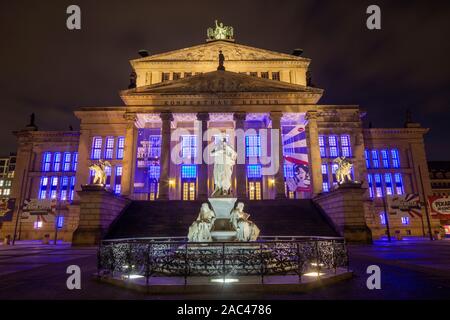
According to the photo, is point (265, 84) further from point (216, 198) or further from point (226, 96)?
point (216, 198)

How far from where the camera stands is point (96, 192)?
26516 mm

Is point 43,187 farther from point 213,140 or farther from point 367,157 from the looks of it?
point 367,157

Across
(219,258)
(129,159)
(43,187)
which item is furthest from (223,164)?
(43,187)

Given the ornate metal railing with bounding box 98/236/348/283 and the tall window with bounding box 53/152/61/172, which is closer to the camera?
the ornate metal railing with bounding box 98/236/348/283

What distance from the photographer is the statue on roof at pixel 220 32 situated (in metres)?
49.0

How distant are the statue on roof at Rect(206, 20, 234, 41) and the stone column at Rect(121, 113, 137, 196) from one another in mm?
21350

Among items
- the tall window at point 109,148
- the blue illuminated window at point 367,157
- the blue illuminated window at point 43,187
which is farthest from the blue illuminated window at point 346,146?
the blue illuminated window at point 43,187

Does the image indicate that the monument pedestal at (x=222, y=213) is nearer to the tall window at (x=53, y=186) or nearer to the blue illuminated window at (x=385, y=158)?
the blue illuminated window at (x=385, y=158)

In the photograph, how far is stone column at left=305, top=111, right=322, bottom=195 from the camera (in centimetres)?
3616

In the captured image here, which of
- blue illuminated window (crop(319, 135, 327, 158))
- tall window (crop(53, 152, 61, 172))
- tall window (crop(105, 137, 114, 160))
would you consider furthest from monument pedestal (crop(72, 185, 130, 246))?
blue illuminated window (crop(319, 135, 327, 158))

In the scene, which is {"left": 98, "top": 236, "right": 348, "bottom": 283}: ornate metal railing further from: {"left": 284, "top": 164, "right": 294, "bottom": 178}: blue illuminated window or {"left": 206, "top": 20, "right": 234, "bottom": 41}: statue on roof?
{"left": 206, "top": 20, "right": 234, "bottom": 41}: statue on roof

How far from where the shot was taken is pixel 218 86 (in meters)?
38.3

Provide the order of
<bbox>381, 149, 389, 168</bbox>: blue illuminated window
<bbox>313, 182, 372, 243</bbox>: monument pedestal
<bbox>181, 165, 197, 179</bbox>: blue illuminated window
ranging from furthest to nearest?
1. <bbox>381, 149, 389, 168</bbox>: blue illuminated window
2. <bbox>181, 165, 197, 179</bbox>: blue illuminated window
3. <bbox>313, 182, 372, 243</bbox>: monument pedestal
